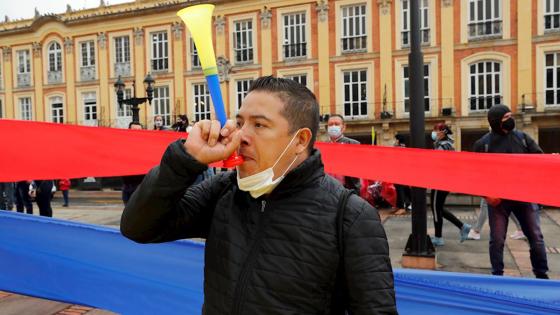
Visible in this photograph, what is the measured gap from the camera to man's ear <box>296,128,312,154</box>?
162 centimetres

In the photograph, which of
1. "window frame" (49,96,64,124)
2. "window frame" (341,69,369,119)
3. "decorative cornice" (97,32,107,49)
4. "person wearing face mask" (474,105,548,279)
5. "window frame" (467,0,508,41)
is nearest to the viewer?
"person wearing face mask" (474,105,548,279)

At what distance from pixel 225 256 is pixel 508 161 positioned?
2.25 meters

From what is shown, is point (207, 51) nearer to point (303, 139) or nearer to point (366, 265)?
point (303, 139)

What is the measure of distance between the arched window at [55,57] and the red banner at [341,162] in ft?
103

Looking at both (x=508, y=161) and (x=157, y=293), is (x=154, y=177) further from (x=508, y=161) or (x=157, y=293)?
(x=508, y=161)

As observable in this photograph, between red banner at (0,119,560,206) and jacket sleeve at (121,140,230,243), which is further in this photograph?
red banner at (0,119,560,206)

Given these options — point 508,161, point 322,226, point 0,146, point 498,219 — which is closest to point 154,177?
point 322,226

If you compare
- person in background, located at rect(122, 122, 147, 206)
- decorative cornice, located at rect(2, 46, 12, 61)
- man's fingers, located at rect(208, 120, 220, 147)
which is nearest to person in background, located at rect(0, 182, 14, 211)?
person in background, located at rect(122, 122, 147, 206)

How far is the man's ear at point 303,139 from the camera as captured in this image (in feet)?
5.33

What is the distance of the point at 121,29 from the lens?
2942cm

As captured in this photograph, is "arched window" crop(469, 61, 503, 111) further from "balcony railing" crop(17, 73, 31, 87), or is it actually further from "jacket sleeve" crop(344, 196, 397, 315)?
"balcony railing" crop(17, 73, 31, 87)

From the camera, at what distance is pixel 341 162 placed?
3.41 meters

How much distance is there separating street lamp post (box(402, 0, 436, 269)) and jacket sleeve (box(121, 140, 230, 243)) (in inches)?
163

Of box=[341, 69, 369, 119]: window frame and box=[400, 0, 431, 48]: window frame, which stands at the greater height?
box=[400, 0, 431, 48]: window frame
